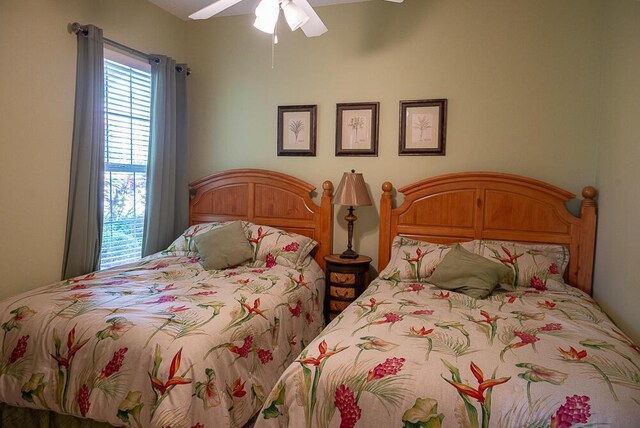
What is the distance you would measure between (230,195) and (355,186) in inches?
47.2

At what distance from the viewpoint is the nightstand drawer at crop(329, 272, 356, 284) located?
10.0 ft

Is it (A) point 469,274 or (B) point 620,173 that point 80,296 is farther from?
(B) point 620,173

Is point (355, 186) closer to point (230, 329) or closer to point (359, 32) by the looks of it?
point (359, 32)

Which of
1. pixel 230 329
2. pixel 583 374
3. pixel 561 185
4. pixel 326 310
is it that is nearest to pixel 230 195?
pixel 326 310

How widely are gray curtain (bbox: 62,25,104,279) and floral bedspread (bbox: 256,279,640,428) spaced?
6.03ft

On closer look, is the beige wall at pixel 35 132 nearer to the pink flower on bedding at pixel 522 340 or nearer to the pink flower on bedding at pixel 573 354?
the pink flower on bedding at pixel 522 340

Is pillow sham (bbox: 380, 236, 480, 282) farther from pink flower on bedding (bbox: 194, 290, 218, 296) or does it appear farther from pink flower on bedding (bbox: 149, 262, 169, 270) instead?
pink flower on bedding (bbox: 149, 262, 169, 270)

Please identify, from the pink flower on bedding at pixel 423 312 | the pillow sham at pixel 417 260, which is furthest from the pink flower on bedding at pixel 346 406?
the pillow sham at pixel 417 260

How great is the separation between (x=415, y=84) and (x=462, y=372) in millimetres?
2375

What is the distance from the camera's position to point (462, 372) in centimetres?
143

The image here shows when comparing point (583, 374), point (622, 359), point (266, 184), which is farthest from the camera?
point (266, 184)

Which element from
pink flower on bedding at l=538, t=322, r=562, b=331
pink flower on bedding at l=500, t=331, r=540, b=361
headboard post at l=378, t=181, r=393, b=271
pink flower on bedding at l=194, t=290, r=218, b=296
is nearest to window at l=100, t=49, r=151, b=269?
pink flower on bedding at l=194, t=290, r=218, b=296

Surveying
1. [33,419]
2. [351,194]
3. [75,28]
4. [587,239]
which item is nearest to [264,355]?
[33,419]

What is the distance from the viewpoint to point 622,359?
1.54 m
